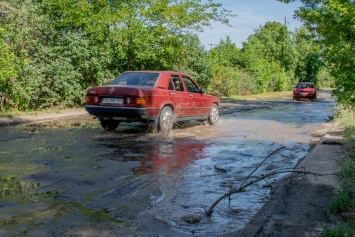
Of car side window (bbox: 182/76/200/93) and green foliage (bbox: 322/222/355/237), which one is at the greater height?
→ car side window (bbox: 182/76/200/93)

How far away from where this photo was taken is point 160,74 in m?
10.7

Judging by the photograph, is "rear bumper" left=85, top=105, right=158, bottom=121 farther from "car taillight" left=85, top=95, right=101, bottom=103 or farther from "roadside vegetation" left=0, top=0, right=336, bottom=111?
"roadside vegetation" left=0, top=0, right=336, bottom=111

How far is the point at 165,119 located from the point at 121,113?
51.0 inches

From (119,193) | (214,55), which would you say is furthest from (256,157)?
(214,55)

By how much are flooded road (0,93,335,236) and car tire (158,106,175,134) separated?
0.31 meters

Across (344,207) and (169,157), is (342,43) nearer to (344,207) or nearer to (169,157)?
(169,157)

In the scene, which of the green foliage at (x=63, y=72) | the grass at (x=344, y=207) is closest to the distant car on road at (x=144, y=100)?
the green foliage at (x=63, y=72)

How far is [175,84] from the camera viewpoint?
442 inches

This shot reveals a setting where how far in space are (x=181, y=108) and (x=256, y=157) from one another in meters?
4.26

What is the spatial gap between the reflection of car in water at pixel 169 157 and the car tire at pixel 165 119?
119 cm

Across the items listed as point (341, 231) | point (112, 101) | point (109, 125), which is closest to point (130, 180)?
point (341, 231)

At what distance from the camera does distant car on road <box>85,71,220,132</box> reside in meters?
9.66

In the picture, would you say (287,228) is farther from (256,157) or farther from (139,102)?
(139,102)

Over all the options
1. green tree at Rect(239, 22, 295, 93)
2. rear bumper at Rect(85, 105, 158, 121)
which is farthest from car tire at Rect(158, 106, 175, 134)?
green tree at Rect(239, 22, 295, 93)
